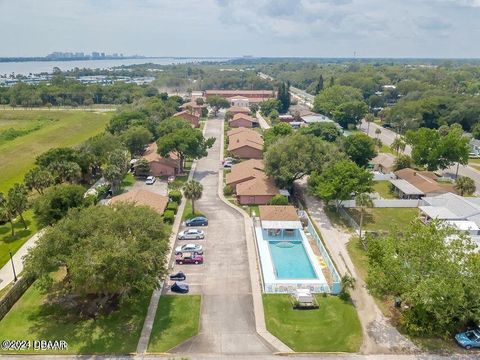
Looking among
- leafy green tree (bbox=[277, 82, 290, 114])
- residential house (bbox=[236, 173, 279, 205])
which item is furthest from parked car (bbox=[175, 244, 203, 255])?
leafy green tree (bbox=[277, 82, 290, 114])

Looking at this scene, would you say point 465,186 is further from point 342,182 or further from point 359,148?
point 342,182

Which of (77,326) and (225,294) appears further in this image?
(225,294)

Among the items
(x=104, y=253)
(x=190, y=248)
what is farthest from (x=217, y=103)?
(x=104, y=253)

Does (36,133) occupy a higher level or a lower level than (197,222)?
higher

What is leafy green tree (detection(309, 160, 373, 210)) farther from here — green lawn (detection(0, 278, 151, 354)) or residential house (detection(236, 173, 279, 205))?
green lawn (detection(0, 278, 151, 354))

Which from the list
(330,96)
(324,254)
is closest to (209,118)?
(330,96)

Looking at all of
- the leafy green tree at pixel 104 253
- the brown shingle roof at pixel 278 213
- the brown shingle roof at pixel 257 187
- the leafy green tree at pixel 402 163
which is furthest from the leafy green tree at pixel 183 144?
the leafy green tree at pixel 402 163

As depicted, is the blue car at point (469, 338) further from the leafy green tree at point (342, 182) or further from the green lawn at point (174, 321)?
the leafy green tree at point (342, 182)
